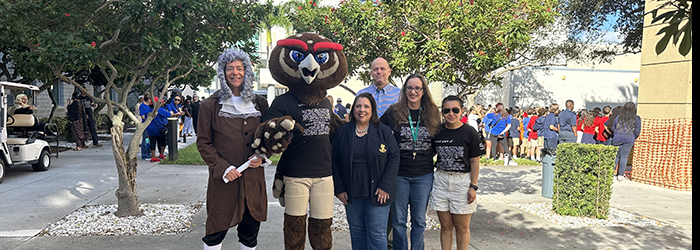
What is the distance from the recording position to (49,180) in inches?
309

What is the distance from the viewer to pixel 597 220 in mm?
5812

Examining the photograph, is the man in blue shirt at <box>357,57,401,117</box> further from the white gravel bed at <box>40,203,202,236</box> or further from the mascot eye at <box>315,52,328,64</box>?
the white gravel bed at <box>40,203,202,236</box>

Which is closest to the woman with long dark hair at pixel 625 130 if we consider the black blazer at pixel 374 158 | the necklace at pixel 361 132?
the black blazer at pixel 374 158

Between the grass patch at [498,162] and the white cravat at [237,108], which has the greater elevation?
the white cravat at [237,108]

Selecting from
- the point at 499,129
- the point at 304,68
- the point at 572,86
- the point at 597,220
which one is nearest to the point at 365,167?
the point at 304,68

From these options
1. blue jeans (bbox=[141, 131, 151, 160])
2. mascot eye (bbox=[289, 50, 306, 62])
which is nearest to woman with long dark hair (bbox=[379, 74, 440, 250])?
mascot eye (bbox=[289, 50, 306, 62])

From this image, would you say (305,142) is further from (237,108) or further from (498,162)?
(498,162)

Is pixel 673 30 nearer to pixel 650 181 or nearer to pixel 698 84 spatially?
pixel 698 84

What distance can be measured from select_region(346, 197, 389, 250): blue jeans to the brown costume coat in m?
0.77

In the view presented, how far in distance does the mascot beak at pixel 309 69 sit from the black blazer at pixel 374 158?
49 centimetres

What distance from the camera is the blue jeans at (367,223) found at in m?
3.55

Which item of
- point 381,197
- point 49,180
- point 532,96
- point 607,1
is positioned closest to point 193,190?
point 49,180

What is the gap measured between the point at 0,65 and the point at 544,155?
13197 mm

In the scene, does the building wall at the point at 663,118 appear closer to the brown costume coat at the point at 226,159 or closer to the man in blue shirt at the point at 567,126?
the man in blue shirt at the point at 567,126
